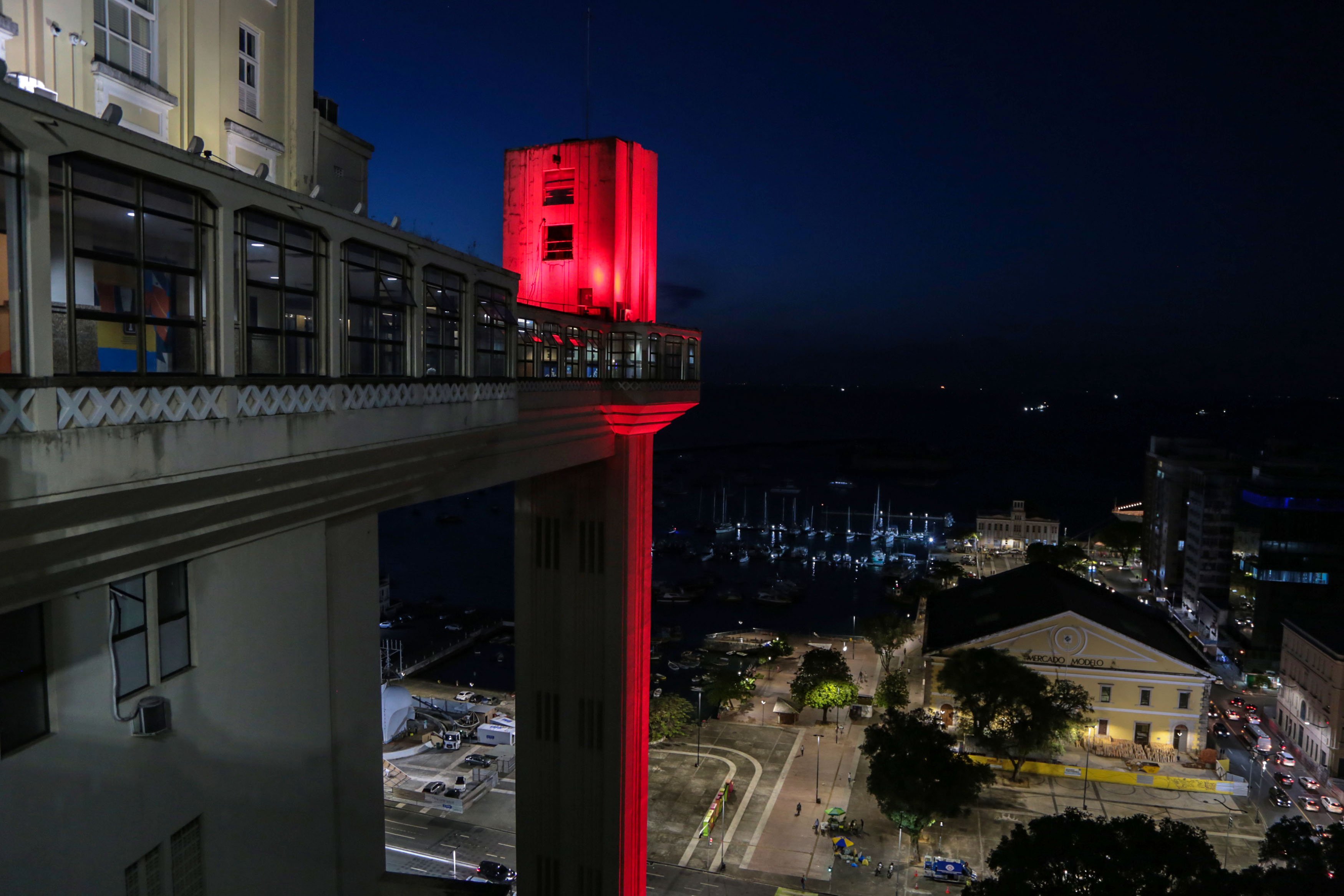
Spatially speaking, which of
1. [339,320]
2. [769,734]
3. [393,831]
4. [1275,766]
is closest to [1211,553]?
[1275,766]

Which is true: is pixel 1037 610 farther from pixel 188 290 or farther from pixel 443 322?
pixel 188 290

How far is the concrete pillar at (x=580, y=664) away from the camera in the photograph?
19828mm

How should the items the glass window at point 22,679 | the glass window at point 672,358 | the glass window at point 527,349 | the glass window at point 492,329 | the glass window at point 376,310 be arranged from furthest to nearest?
the glass window at point 672,358
the glass window at point 527,349
the glass window at point 492,329
the glass window at point 376,310
the glass window at point 22,679

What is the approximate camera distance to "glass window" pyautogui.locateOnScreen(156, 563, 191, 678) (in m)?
7.92

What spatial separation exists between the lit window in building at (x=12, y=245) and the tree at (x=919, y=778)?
36.2 m

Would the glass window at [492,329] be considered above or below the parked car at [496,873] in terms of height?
above

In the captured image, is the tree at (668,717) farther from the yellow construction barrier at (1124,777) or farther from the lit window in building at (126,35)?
the lit window in building at (126,35)

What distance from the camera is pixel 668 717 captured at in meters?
46.3

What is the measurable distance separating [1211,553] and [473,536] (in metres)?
102

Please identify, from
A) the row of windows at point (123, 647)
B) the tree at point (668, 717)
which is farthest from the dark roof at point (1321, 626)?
the row of windows at point (123, 647)

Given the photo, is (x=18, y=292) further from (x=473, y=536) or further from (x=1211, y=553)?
(x=473, y=536)

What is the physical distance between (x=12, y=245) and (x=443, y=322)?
5690 mm

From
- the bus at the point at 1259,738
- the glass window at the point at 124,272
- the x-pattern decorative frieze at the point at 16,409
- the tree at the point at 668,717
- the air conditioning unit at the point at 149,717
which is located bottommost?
the bus at the point at 1259,738

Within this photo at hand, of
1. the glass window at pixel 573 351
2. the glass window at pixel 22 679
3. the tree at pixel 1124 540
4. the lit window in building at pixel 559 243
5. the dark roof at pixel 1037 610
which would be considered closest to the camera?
the glass window at pixel 22 679
